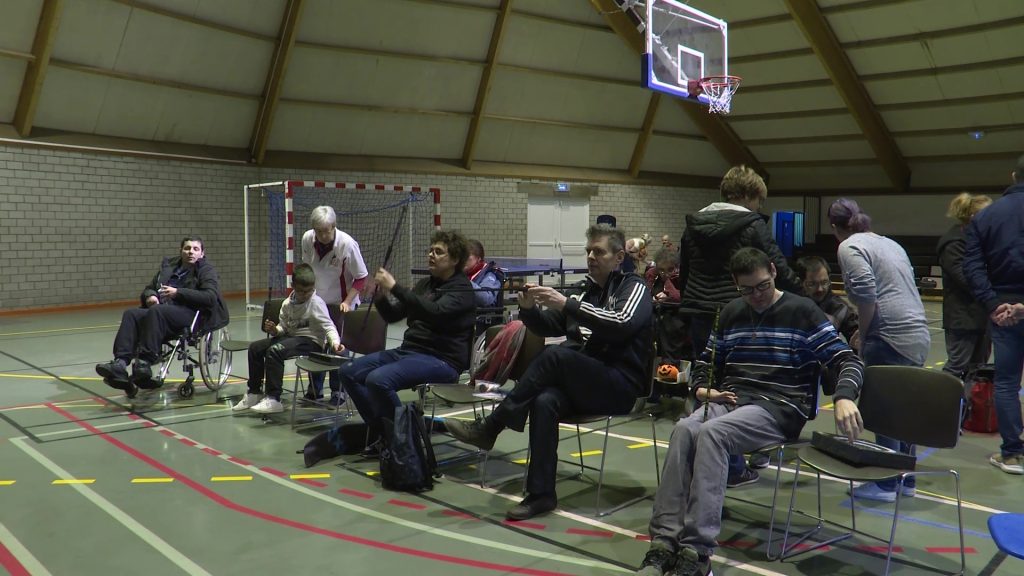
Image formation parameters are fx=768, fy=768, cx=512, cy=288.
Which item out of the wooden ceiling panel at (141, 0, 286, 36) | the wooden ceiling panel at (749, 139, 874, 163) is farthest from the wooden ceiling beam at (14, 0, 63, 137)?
the wooden ceiling panel at (749, 139, 874, 163)

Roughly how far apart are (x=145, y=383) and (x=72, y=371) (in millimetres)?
1858

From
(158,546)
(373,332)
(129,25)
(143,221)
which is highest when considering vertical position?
(129,25)

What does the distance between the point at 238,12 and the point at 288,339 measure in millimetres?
8482

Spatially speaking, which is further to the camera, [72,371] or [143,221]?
[143,221]

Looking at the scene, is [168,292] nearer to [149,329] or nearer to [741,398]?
Result: [149,329]

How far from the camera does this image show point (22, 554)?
3.22m

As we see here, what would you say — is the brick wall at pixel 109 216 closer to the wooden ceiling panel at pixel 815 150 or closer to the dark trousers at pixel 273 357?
the wooden ceiling panel at pixel 815 150

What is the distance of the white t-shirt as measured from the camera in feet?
19.5

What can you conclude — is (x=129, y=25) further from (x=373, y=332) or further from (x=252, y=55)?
(x=373, y=332)

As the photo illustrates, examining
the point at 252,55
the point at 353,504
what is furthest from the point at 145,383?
the point at 252,55

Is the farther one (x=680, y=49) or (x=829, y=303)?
(x=680, y=49)

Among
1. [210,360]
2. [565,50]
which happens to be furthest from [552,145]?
[210,360]

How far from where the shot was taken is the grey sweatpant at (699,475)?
2.88m

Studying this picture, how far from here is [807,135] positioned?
1645 centimetres
